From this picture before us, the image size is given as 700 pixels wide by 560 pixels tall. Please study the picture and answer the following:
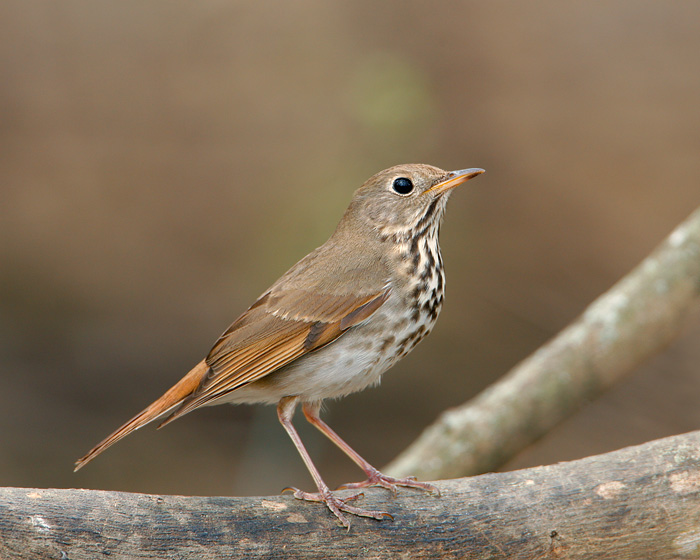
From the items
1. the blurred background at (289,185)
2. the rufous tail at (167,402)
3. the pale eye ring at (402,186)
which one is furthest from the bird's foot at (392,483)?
the blurred background at (289,185)

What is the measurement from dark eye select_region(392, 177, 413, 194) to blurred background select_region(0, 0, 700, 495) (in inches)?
88.1

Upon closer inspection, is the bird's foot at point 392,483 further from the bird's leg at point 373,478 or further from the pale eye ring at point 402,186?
the pale eye ring at point 402,186

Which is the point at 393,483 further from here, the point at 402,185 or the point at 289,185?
the point at 289,185

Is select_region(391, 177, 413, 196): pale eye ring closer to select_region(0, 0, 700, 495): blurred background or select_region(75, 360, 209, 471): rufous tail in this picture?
select_region(75, 360, 209, 471): rufous tail

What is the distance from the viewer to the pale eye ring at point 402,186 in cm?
385

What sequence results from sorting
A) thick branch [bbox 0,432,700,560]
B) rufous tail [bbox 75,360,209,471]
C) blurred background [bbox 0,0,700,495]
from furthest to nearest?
blurred background [bbox 0,0,700,495]
rufous tail [bbox 75,360,209,471]
thick branch [bbox 0,432,700,560]

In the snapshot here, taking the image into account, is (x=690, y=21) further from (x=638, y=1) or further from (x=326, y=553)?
(x=326, y=553)

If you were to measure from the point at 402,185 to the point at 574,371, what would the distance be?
148cm

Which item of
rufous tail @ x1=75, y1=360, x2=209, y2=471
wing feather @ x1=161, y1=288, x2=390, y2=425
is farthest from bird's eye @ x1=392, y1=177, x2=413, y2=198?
rufous tail @ x1=75, y1=360, x2=209, y2=471

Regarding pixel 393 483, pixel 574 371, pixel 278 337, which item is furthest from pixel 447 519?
pixel 574 371

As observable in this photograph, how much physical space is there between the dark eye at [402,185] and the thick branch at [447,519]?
4.32 feet

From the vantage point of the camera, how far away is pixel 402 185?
12.7 ft

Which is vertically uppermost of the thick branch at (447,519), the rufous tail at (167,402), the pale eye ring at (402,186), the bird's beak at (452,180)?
the pale eye ring at (402,186)

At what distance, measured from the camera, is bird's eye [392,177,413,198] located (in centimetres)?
386
